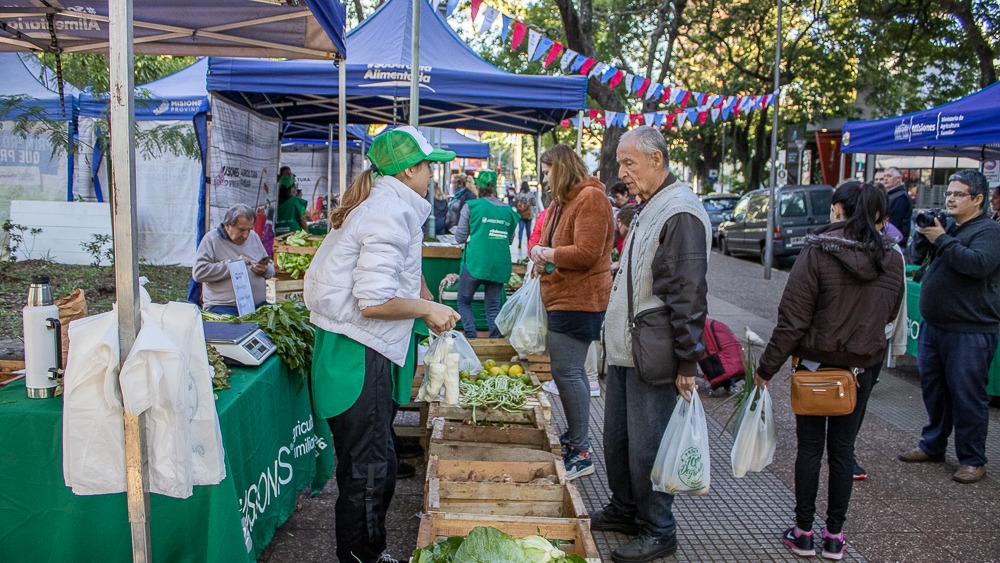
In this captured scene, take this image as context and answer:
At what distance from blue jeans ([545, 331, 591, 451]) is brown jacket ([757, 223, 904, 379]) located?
1201 millimetres

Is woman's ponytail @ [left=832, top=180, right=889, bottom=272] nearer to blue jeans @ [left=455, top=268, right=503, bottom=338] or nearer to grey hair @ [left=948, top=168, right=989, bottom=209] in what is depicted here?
grey hair @ [left=948, top=168, right=989, bottom=209]

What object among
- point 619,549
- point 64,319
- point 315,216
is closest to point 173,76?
point 315,216

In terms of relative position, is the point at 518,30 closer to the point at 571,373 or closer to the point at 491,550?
the point at 571,373

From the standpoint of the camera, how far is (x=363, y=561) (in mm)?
3129

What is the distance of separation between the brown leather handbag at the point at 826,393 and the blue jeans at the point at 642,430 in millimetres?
591

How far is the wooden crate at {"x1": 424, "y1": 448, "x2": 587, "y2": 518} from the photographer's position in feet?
10.4

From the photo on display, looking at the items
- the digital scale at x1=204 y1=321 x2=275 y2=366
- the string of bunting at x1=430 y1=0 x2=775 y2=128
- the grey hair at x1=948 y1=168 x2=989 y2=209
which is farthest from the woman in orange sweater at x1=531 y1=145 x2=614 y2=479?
the string of bunting at x1=430 y1=0 x2=775 y2=128

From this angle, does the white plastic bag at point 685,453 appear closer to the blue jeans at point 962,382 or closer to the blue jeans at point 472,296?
the blue jeans at point 962,382

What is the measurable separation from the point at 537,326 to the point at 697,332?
206 cm

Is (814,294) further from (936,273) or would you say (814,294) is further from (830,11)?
(830,11)

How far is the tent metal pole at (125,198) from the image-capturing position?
2143 mm

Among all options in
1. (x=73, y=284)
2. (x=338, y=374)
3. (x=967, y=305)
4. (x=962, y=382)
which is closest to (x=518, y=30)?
(x=73, y=284)

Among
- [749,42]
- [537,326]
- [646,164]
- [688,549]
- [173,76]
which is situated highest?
[749,42]

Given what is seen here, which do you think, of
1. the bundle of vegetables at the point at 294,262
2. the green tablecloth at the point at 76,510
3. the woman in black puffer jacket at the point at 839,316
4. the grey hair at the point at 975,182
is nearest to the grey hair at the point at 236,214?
the bundle of vegetables at the point at 294,262
